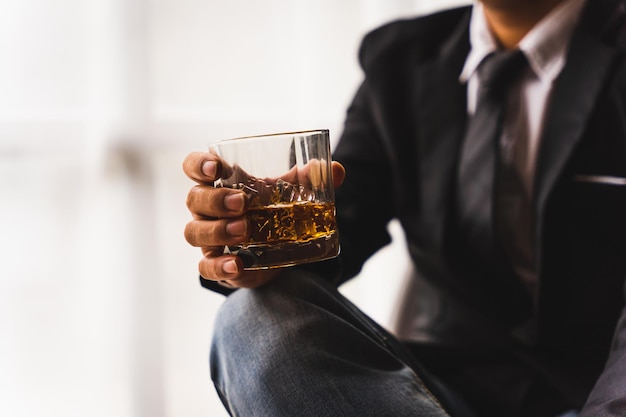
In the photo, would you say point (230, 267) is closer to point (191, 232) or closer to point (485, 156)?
point (191, 232)

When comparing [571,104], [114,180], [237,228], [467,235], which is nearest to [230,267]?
[237,228]

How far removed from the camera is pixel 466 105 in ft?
4.54

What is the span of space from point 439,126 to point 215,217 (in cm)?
59

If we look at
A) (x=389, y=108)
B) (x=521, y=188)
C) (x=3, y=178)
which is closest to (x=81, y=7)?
(x=3, y=178)

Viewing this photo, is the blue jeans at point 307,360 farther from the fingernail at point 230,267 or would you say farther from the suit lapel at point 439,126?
the suit lapel at point 439,126

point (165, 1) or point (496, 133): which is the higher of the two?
point (165, 1)

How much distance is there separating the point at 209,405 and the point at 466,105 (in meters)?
1.38

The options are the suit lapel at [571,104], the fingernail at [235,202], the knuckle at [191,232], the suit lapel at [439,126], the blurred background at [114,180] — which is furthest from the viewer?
the blurred background at [114,180]

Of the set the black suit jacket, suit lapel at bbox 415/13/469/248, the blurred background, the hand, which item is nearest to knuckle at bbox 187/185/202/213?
the hand

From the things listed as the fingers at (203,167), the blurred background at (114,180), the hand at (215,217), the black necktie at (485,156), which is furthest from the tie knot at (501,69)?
the blurred background at (114,180)

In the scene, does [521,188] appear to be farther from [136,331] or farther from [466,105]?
[136,331]

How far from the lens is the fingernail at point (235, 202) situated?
880mm

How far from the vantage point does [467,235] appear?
4.33 feet

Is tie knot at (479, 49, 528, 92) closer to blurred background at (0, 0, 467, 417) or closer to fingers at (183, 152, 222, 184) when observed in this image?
fingers at (183, 152, 222, 184)
